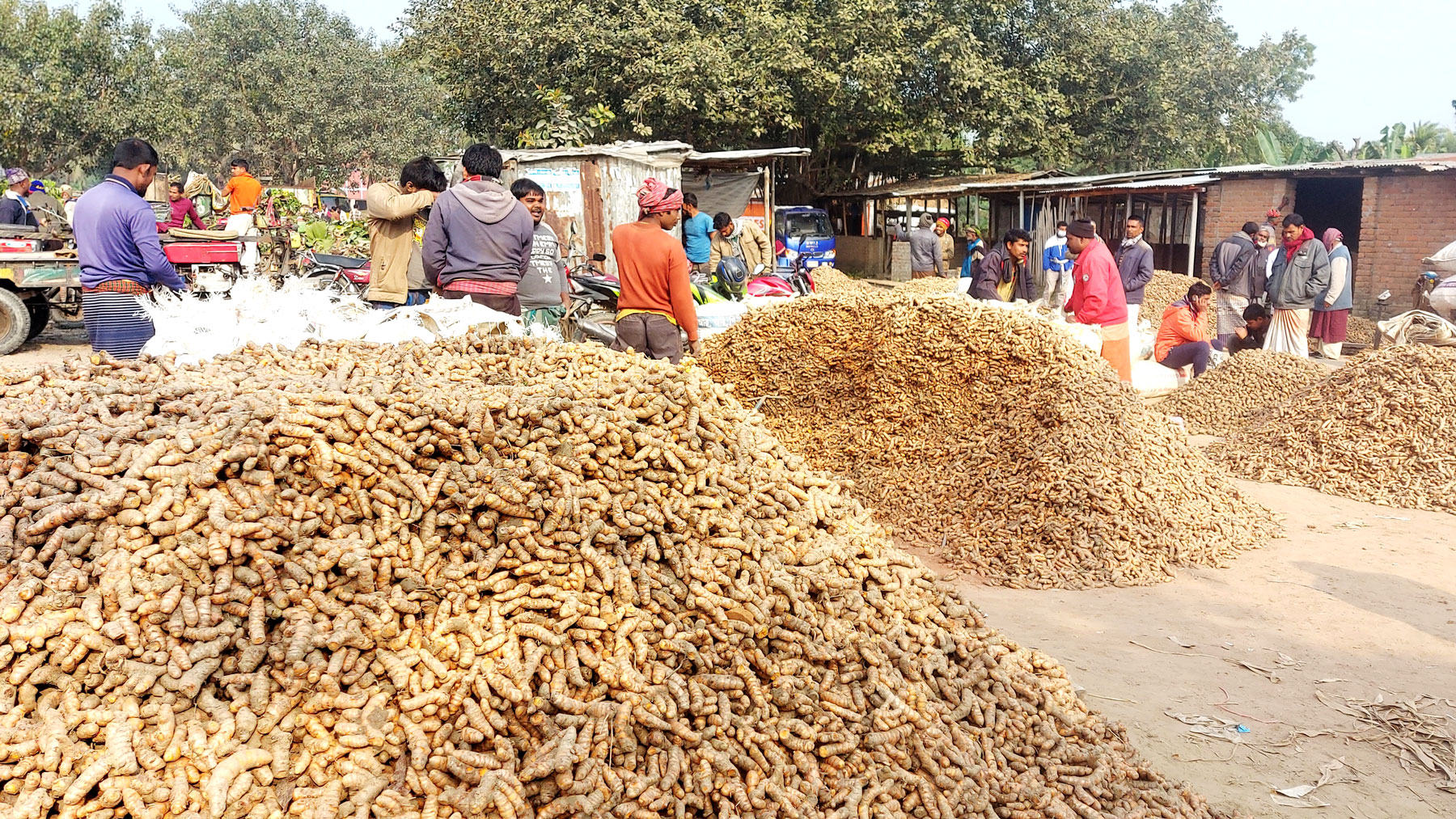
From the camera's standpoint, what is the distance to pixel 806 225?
25719mm

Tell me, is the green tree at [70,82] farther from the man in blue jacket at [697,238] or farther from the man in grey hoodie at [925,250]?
the man in blue jacket at [697,238]

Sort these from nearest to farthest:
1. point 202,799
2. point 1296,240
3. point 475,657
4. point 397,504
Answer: point 202,799 → point 475,657 → point 397,504 → point 1296,240

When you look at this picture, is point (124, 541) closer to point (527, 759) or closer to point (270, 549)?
point (270, 549)

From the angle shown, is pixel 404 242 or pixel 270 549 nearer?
pixel 270 549

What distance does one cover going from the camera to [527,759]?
2.78m

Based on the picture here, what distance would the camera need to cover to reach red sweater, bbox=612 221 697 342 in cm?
602

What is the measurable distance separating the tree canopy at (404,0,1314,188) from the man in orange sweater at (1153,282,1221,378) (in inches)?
551

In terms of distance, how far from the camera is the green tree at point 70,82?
90.0 ft

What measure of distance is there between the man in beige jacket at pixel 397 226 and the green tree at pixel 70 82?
26699 millimetres

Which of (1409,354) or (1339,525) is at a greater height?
(1409,354)

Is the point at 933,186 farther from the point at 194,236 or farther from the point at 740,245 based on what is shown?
the point at 194,236

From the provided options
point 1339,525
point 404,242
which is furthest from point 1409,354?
point 404,242

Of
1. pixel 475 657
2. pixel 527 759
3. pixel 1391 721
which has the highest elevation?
pixel 475 657

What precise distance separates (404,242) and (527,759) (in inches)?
188
